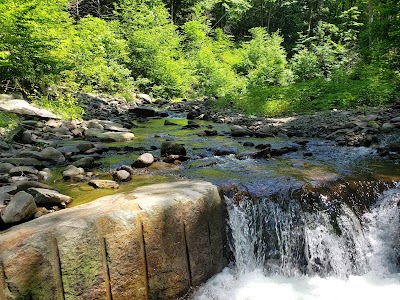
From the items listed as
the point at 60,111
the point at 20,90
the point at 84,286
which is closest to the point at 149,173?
the point at 84,286

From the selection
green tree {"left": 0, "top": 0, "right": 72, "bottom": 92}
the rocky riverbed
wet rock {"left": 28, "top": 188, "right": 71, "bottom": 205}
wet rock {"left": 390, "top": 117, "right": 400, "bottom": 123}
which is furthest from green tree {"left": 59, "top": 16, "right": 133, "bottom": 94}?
wet rock {"left": 390, "top": 117, "right": 400, "bottom": 123}

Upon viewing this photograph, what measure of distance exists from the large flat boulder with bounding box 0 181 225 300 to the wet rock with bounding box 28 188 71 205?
536 mm

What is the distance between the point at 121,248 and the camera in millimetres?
2977

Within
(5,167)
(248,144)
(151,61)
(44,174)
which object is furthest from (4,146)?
(151,61)

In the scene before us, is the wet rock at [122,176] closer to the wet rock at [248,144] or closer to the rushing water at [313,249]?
the rushing water at [313,249]

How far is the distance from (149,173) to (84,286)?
2413mm

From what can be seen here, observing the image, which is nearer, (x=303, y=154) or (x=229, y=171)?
(x=229, y=171)

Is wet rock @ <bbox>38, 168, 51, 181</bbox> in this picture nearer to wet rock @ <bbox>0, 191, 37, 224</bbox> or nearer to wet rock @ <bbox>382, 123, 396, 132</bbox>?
wet rock @ <bbox>0, 191, 37, 224</bbox>

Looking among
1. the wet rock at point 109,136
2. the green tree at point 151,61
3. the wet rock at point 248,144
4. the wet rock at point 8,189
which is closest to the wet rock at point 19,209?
the wet rock at point 8,189

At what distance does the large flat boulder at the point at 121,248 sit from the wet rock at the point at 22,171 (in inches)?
75.3

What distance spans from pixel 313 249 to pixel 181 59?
20214 millimetres

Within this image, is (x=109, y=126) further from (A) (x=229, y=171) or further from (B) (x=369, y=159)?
(B) (x=369, y=159)

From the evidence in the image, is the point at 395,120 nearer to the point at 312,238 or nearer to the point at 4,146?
the point at 312,238

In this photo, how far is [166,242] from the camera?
326 cm
